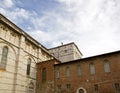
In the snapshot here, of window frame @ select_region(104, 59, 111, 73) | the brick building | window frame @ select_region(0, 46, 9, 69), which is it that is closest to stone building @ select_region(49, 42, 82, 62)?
the brick building

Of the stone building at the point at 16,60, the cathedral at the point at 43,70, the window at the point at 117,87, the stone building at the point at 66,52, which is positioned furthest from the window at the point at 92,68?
the stone building at the point at 66,52

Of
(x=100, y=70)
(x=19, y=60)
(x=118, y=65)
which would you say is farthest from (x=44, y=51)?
(x=118, y=65)

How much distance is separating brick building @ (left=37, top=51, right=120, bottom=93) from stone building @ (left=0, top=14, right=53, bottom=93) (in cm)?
250

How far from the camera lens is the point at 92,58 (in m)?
21.2

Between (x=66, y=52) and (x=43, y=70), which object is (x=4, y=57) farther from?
(x=66, y=52)

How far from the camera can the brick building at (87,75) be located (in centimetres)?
1888

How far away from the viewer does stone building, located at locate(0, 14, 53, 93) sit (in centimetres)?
1899

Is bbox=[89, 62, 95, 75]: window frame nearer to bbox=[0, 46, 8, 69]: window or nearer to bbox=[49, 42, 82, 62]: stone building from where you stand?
bbox=[0, 46, 8, 69]: window

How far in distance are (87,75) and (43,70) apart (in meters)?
8.09

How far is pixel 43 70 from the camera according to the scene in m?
25.2

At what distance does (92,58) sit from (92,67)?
1.30 meters

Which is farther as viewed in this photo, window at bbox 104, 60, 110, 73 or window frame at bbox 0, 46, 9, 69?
window at bbox 104, 60, 110, 73

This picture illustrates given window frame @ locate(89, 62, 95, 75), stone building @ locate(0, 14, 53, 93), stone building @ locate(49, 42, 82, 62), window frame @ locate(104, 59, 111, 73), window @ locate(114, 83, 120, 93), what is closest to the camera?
window @ locate(114, 83, 120, 93)

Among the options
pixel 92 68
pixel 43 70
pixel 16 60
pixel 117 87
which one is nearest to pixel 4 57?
pixel 16 60
